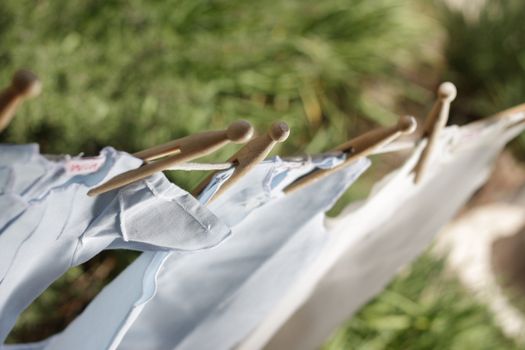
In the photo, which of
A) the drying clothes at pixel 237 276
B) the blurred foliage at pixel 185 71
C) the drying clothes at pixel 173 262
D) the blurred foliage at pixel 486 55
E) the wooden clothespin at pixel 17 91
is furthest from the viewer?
the blurred foliage at pixel 486 55

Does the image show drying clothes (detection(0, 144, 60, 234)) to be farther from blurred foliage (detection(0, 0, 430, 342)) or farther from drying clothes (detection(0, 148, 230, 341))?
blurred foliage (detection(0, 0, 430, 342))

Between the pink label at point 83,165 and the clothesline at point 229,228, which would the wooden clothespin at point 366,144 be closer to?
the clothesline at point 229,228

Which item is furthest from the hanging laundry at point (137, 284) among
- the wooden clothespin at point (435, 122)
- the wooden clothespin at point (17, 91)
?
the wooden clothespin at point (435, 122)

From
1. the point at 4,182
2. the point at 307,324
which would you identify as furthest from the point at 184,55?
the point at 4,182

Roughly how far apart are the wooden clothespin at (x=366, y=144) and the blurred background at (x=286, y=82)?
3.02ft

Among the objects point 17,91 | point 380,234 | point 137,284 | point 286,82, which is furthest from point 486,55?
point 17,91

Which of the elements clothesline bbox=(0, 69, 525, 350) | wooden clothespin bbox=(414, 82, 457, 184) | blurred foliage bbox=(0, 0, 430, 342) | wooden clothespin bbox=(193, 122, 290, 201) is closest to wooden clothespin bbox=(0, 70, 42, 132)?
clothesline bbox=(0, 69, 525, 350)

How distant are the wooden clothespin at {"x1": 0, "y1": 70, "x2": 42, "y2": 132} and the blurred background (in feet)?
4.07

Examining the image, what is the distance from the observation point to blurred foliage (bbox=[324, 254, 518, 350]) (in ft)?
6.31

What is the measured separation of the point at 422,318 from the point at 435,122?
1111 mm

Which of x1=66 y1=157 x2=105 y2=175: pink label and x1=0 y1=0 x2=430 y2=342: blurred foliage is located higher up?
x1=66 y1=157 x2=105 y2=175: pink label

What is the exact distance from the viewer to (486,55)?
309cm

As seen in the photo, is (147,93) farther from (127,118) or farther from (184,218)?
(184,218)

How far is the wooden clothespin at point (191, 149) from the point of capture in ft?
2.34
